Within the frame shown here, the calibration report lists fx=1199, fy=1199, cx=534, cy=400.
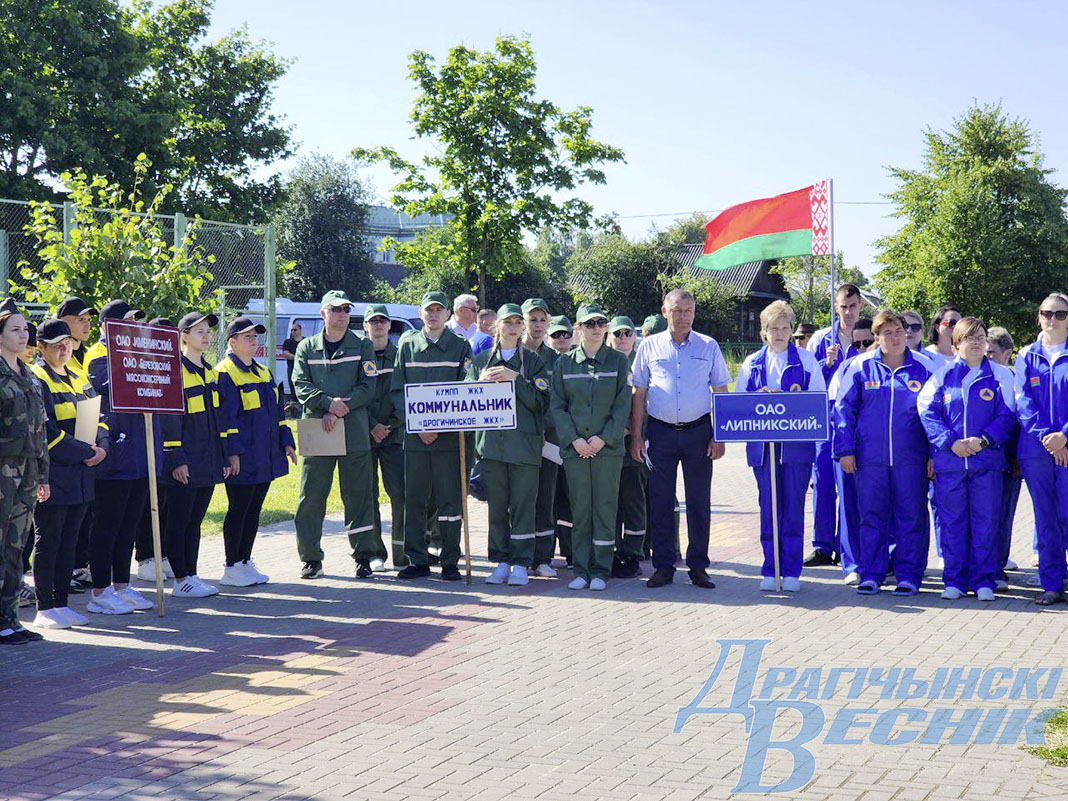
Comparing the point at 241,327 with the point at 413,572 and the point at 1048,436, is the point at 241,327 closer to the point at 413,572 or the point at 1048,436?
the point at 413,572

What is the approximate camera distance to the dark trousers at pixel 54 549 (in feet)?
26.6

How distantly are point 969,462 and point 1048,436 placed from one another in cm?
57

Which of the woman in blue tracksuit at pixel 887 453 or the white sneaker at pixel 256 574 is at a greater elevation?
the woman in blue tracksuit at pixel 887 453

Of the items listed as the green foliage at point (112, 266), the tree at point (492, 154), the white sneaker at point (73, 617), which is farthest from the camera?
the tree at point (492, 154)

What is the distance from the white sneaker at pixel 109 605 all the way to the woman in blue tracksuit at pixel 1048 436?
21.8 ft

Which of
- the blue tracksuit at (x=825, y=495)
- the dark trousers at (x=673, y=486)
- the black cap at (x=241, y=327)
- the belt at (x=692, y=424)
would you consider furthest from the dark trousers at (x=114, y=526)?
the blue tracksuit at (x=825, y=495)

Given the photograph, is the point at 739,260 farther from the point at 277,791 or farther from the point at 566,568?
the point at 277,791

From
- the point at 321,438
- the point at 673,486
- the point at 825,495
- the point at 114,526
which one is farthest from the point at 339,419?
the point at 825,495

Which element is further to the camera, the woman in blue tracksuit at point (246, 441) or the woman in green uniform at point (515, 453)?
the woman in green uniform at point (515, 453)

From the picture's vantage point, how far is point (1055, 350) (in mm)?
8727

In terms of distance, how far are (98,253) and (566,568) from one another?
555 centimetres

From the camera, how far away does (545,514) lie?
10297mm

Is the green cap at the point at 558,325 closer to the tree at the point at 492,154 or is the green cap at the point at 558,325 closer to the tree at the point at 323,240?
the tree at the point at 492,154

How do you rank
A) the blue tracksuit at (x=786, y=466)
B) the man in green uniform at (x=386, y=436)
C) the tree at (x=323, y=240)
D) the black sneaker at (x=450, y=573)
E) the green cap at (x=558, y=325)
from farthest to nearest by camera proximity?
the tree at (x=323, y=240) → the man in green uniform at (x=386, y=436) → the green cap at (x=558, y=325) → the black sneaker at (x=450, y=573) → the blue tracksuit at (x=786, y=466)
